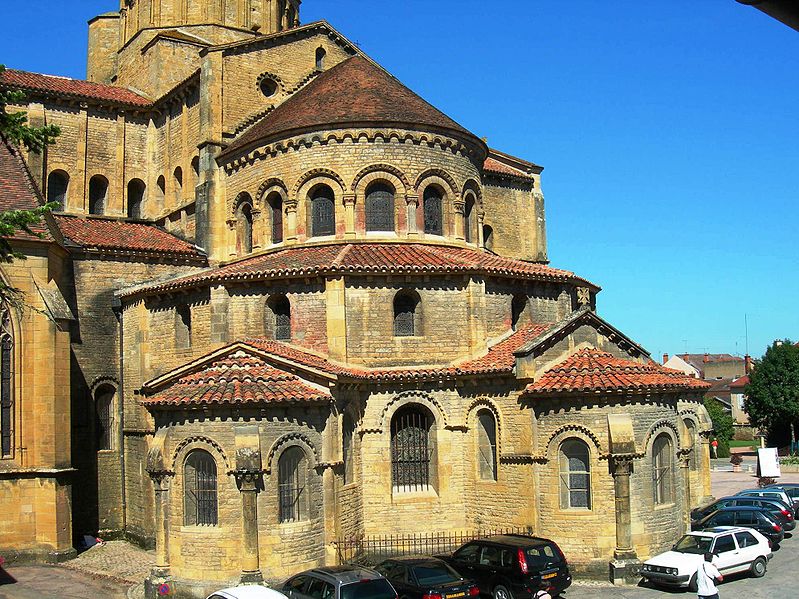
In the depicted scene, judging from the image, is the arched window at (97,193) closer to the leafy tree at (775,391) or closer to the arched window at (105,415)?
the arched window at (105,415)

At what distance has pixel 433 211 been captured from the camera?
27422 mm

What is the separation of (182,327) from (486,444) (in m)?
10.5

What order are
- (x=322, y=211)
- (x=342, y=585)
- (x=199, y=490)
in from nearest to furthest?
1. (x=342, y=585)
2. (x=199, y=490)
3. (x=322, y=211)

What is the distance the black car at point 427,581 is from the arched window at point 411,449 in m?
5.62

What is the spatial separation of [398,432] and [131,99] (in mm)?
19610

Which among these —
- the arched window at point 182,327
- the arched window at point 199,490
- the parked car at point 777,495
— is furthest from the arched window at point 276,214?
the parked car at point 777,495

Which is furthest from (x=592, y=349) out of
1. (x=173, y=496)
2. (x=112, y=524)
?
(x=112, y=524)

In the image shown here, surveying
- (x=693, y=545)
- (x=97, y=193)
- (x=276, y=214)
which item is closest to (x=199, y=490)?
(x=276, y=214)

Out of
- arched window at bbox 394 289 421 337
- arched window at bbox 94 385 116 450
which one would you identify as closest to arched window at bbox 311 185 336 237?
arched window at bbox 394 289 421 337

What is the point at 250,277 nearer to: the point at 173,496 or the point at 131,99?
the point at 173,496

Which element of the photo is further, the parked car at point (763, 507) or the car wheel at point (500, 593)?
the parked car at point (763, 507)

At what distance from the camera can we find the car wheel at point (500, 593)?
1869 centimetres

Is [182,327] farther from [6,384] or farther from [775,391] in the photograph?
[775,391]

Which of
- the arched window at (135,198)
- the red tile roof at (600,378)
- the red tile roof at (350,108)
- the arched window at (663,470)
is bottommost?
the arched window at (663,470)
